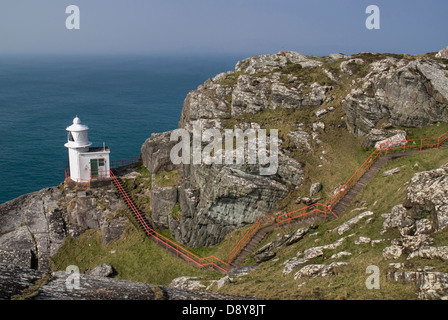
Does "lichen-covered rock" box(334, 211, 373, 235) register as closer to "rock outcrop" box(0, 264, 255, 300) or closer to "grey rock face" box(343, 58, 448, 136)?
"grey rock face" box(343, 58, 448, 136)

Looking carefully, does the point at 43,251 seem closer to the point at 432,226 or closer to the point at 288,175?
the point at 288,175

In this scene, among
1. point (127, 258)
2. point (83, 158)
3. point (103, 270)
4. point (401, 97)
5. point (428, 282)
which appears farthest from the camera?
point (83, 158)

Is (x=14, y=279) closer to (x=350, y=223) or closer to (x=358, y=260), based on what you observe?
(x=358, y=260)

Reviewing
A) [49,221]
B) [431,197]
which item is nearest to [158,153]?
[49,221]

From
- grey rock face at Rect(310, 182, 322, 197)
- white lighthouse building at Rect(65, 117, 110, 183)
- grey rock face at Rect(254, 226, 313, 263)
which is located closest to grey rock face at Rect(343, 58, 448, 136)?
grey rock face at Rect(310, 182, 322, 197)

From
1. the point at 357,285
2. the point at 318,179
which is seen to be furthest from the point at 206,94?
the point at 357,285

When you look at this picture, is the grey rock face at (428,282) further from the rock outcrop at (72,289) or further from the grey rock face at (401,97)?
the grey rock face at (401,97)
